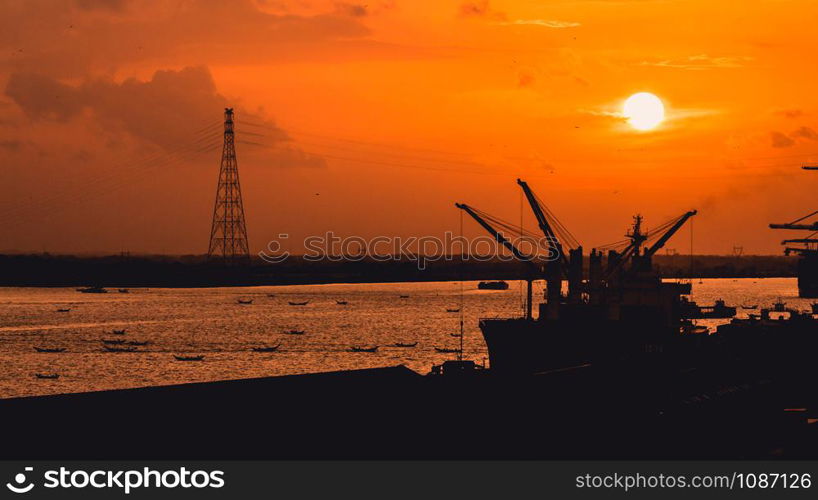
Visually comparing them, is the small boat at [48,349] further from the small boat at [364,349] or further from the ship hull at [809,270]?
the ship hull at [809,270]

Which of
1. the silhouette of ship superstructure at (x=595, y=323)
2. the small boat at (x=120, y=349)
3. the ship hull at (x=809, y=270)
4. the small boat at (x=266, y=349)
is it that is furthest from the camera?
the ship hull at (x=809, y=270)

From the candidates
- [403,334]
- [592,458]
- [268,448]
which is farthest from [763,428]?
[403,334]

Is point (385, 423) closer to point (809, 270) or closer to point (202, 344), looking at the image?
point (202, 344)

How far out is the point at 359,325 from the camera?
532 feet

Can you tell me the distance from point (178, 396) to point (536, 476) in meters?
13.7

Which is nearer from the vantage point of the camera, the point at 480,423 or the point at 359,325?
the point at 480,423

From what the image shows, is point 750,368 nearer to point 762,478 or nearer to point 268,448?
point 762,478

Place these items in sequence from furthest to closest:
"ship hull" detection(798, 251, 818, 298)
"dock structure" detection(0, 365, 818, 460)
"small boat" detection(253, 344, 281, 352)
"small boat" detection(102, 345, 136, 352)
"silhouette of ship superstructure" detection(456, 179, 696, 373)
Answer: "ship hull" detection(798, 251, 818, 298) → "small boat" detection(102, 345, 136, 352) → "small boat" detection(253, 344, 281, 352) → "silhouette of ship superstructure" detection(456, 179, 696, 373) → "dock structure" detection(0, 365, 818, 460)

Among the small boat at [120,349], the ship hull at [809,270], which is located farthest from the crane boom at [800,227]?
the small boat at [120,349]

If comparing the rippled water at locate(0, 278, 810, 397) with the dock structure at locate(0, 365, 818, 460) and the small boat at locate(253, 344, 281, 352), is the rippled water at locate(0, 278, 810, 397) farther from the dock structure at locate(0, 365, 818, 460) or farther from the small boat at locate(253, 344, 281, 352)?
the dock structure at locate(0, 365, 818, 460)

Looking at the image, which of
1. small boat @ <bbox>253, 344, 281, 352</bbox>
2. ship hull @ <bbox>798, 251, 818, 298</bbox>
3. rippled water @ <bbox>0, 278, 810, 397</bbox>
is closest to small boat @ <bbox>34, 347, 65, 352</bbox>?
rippled water @ <bbox>0, 278, 810, 397</bbox>

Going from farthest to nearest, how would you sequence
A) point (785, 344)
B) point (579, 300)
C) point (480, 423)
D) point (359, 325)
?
point (359, 325) < point (579, 300) < point (785, 344) < point (480, 423)

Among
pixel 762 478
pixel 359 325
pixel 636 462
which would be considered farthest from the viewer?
pixel 359 325

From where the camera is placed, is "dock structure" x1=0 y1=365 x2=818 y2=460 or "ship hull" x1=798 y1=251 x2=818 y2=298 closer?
"dock structure" x1=0 y1=365 x2=818 y2=460
